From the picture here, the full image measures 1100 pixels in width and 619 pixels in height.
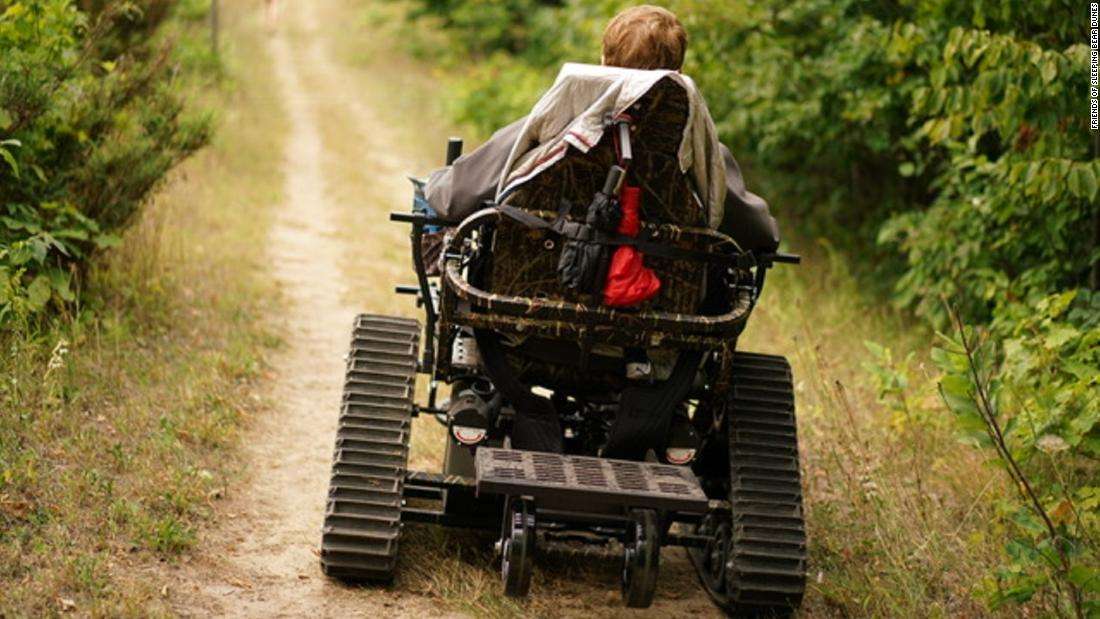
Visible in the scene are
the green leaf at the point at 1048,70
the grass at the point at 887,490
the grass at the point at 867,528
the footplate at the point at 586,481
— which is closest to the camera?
the footplate at the point at 586,481

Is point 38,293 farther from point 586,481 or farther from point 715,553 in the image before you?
point 715,553

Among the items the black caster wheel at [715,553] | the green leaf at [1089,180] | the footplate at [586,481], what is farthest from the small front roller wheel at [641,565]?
the green leaf at [1089,180]

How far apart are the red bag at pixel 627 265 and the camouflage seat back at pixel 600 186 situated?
3.0 inches

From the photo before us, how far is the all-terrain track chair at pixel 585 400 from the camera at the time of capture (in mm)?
4707

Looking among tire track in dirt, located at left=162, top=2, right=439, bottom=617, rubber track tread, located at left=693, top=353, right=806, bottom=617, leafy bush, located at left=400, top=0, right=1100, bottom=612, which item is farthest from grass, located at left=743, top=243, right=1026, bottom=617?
tire track in dirt, located at left=162, top=2, right=439, bottom=617

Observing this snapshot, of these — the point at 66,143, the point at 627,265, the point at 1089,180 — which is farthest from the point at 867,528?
the point at 66,143

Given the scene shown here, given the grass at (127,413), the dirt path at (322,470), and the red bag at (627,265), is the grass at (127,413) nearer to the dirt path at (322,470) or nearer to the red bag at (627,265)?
the dirt path at (322,470)

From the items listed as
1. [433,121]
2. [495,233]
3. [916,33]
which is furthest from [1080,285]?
[433,121]

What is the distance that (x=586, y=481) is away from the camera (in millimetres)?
4641

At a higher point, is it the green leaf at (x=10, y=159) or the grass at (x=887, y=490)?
the green leaf at (x=10, y=159)

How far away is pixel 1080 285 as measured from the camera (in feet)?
27.3

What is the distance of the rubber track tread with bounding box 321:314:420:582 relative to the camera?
4980 millimetres

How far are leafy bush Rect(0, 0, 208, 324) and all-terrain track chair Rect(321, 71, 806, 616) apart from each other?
245cm

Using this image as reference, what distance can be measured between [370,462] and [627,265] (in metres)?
1.28
